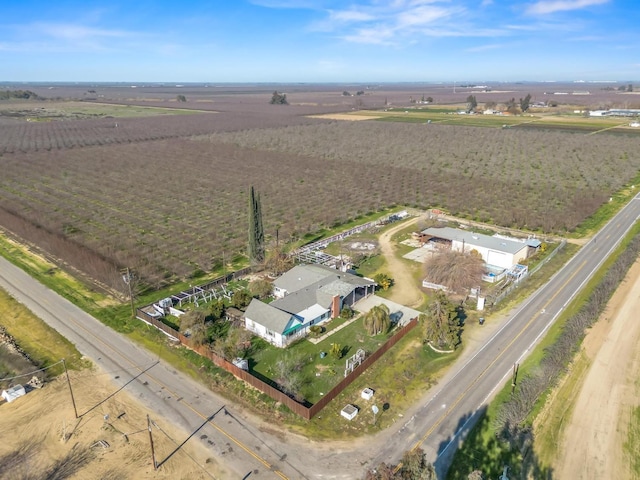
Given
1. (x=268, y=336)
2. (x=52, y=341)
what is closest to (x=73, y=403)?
(x=52, y=341)

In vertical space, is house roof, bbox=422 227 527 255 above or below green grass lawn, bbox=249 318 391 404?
above

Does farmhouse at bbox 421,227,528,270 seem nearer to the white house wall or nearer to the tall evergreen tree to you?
the tall evergreen tree

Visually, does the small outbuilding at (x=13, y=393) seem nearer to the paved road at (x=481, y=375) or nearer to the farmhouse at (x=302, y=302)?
the farmhouse at (x=302, y=302)

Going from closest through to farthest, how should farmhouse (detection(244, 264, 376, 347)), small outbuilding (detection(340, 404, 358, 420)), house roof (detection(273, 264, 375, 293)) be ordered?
small outbuilding (detection(340, 404, 358, 420)) → farmhouse (detection(244, 264, 376, 347)) → house roof (detection(273, 264, 375, 293))

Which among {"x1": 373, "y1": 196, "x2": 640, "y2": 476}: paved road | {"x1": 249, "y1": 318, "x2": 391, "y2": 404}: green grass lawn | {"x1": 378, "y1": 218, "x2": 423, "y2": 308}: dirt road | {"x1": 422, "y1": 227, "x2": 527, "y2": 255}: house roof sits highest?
{"x1": 422, "y1": 227, "x2": 527, "y2": 255}: house roof

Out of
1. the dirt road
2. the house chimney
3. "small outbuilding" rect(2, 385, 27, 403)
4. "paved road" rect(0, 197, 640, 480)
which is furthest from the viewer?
the dirt road

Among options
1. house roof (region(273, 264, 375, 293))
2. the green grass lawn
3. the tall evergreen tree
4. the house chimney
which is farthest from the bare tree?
the tall evergreen tree

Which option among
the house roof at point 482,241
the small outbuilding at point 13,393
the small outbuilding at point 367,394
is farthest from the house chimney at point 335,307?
the small outbuilding at point 13,393
